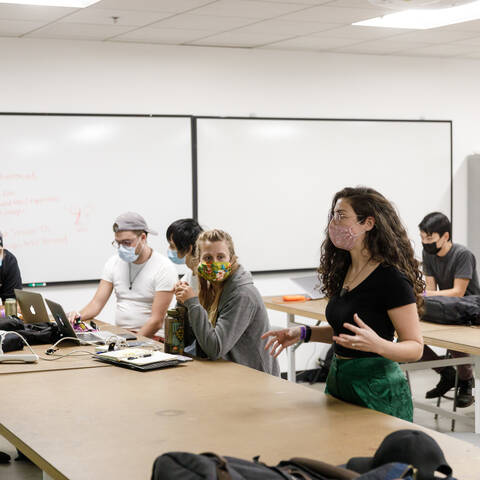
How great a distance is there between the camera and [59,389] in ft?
9.37

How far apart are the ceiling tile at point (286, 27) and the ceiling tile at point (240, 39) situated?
13cm

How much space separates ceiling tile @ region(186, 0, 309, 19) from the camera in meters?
4.73

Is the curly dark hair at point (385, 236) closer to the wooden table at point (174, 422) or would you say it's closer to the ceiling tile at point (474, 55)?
the wooden table at point (174, 422)

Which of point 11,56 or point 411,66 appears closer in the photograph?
point 11,56

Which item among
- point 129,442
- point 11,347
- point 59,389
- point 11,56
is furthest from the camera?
point 11,56

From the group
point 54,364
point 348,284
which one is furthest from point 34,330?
point 348,284

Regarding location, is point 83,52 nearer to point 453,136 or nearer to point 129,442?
point 453,136

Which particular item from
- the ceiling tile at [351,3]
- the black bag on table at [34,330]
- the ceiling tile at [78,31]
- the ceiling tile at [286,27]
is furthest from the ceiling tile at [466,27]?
the black bag on table at [34,330]

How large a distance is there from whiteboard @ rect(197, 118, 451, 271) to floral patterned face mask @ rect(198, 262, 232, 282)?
298 centimetres

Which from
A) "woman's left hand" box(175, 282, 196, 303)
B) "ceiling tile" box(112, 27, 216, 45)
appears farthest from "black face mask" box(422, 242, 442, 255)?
"woman's left hand" box(175, 282, 196, 303)

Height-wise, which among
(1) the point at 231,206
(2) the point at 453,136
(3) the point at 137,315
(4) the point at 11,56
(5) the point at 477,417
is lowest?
(5) the point at 477,417

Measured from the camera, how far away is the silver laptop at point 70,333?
12.5ft

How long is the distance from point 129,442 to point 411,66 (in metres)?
5.49

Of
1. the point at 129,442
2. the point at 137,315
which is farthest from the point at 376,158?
the point at 129,442
